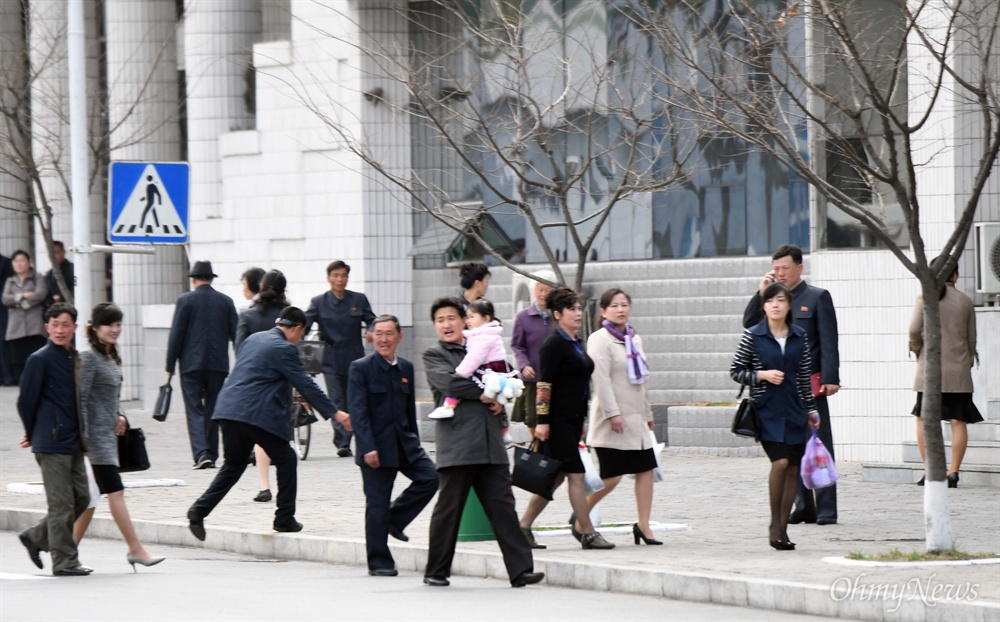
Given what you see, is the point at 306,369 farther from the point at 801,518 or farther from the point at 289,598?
the point at 289,598

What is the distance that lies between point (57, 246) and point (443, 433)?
16634mm

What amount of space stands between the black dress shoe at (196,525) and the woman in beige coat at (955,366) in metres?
5.92

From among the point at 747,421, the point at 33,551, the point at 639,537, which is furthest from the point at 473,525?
the point at 33,551

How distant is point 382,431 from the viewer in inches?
452

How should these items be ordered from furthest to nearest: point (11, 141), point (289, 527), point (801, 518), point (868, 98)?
point (11, 141) → point (868, 98) → point (801, 518) → point (289, 527)

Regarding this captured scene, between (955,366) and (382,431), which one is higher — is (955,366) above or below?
above

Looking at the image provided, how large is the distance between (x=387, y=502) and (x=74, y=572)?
2.04m

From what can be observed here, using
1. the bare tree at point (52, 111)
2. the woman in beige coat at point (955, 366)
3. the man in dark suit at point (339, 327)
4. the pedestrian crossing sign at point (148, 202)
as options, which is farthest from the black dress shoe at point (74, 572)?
Answer: the bare tree at point (52, 111)

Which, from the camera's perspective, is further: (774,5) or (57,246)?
(57,246)

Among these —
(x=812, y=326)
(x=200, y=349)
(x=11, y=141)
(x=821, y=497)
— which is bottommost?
(x=821, y=497)

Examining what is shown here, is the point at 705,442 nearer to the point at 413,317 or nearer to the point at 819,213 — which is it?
the point at 819,213

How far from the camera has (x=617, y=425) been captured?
11547 mm

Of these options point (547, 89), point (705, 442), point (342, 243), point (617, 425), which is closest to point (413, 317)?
point (342, 243)

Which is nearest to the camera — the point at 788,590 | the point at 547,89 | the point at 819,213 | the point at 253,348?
the point at 788,590
